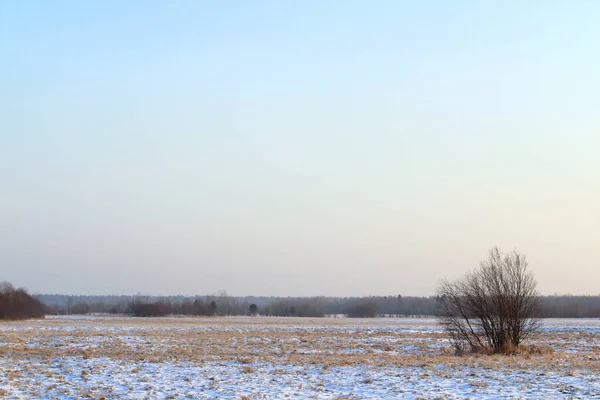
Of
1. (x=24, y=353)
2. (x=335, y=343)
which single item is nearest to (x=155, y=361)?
(x=24, y=353)

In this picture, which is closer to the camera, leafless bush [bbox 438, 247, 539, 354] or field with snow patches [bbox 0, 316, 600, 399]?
field with snow patches [bbox 0, 316, 600, 399]

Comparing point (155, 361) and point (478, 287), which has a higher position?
point (478, 287)

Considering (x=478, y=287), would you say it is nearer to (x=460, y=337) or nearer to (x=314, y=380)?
(x=460, y=337)

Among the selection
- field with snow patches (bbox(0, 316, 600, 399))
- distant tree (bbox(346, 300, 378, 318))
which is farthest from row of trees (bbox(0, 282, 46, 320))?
field with snow patches (bbox(0, 316, 600, 399))

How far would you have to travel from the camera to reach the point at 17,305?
312 ft

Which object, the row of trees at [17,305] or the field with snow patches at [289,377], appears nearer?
the field with snow patches at [289,377]

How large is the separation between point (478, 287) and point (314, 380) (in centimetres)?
1181

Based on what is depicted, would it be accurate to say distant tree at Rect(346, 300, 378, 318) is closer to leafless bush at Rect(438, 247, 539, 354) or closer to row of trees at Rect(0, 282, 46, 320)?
row of trees at Rect(0, 282, 46, 320)

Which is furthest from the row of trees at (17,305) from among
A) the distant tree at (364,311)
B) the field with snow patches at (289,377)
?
the field with snow patches at (289,377)

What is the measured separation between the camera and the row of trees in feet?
297

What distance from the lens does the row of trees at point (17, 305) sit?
297 feet

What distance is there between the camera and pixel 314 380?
A: 15977 mm

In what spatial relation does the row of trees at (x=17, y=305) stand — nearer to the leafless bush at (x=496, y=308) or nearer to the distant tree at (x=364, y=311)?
the distant tree at (x=364, y=311)

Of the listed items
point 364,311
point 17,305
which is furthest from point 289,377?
point 364,311
